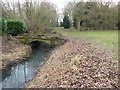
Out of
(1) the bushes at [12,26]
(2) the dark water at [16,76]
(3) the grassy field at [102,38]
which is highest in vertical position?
(1) the bushes at [12,26]

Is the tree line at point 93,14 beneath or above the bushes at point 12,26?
above

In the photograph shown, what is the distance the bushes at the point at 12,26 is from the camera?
1340cm

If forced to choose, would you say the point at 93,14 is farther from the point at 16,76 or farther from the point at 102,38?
the point at 16,76

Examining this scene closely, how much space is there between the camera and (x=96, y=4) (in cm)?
2706

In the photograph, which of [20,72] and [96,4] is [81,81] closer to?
[20,72]

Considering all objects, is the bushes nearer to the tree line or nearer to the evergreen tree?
the tree line

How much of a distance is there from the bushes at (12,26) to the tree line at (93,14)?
15248mm

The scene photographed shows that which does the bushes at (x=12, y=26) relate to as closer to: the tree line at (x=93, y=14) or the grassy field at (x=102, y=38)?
the grassy field at (x=102, y=38)

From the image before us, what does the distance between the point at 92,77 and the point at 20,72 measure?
15.4 feet

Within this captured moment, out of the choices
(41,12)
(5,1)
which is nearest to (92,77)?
(41,12)

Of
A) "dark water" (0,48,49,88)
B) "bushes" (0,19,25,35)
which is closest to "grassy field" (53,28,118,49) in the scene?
"dark water" (0,48,49,88)

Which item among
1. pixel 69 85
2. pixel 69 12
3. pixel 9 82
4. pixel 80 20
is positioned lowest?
pixel 9 82

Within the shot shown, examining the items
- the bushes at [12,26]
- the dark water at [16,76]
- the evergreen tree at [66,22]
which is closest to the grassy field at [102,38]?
the dark water at [16,76]

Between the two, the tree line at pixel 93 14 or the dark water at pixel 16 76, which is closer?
the dark water at pixel 16 76
